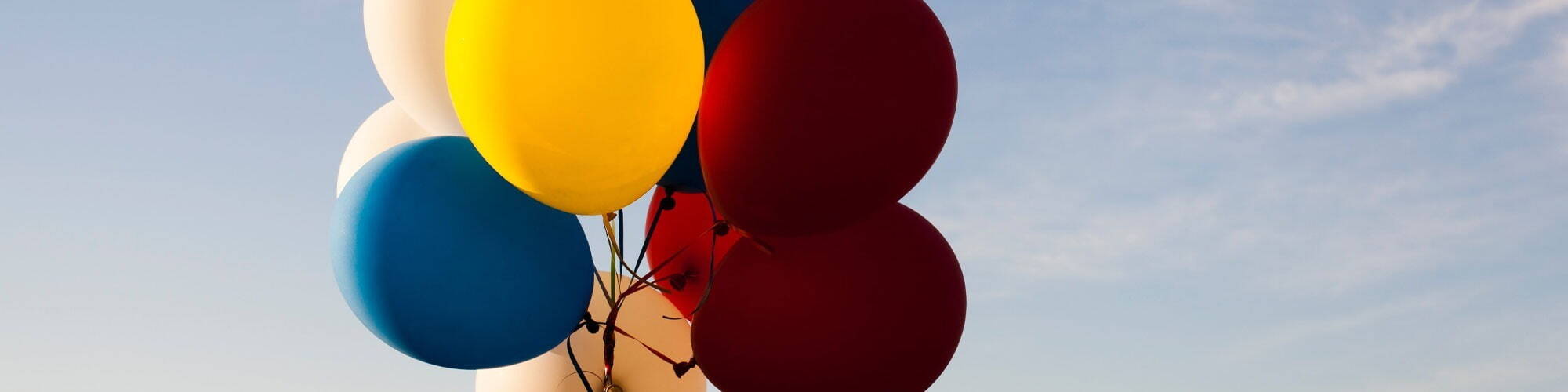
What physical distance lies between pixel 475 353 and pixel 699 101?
2.62 ft

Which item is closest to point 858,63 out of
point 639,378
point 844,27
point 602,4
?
point 844,27

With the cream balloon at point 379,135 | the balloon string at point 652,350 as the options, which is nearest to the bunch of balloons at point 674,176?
the balloon string at point 652,350

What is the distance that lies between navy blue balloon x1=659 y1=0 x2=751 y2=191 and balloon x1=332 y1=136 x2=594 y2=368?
0.34 m

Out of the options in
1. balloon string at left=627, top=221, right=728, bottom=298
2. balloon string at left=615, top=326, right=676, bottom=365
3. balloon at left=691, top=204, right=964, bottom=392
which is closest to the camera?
balloon at left=691, top=204, right=964, bottom=392

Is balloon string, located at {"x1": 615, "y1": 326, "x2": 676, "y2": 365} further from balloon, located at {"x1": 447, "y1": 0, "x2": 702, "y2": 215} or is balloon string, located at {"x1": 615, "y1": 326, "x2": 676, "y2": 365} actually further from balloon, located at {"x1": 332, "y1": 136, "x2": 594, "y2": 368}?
balloon, located at {"x1": 447, "y1": 0, "x2": 702, "y2": 215}

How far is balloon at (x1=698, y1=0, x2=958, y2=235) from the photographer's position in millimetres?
3035

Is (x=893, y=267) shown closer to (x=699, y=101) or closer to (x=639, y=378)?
(x=699, y=101)

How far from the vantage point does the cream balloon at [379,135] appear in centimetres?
396

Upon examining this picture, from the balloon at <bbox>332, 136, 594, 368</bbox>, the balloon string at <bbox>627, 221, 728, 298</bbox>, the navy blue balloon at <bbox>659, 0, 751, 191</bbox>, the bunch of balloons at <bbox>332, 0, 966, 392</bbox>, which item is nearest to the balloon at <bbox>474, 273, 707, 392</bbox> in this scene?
the balloon string at <bbox>627, 221, 728, 298</bbox>

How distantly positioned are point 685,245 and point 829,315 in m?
0.81

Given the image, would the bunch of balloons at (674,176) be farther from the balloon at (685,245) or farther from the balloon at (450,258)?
the balloon at (685,245)

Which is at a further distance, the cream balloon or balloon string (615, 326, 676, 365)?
Result: the cream balloon

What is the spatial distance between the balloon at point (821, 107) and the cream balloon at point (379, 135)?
1.17 metres

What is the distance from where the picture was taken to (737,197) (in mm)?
3197
